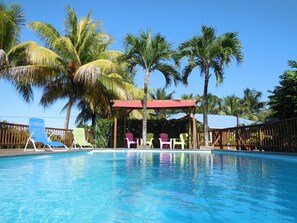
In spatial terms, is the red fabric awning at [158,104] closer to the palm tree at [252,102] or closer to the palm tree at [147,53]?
the palm tree at [147,53]

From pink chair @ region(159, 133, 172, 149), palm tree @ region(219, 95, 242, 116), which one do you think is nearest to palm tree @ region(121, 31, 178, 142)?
pink chair @ region(159, 133, 172, 149)

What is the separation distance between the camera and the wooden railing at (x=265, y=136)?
29.1ft

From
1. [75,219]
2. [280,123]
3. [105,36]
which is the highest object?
[105,36]

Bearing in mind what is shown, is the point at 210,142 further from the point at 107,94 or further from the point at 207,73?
the point at 107,94

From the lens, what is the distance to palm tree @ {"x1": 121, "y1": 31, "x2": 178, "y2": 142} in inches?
572

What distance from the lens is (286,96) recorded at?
10.8 metres

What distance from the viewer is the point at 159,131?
17.7 metres

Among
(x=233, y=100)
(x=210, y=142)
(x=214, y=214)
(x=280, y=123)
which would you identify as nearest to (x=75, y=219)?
(x=214, y=214)

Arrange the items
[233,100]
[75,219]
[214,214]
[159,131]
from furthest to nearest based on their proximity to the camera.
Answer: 1. [233,100]
2. [159,131]
3. [214,214]
4. [75,219]

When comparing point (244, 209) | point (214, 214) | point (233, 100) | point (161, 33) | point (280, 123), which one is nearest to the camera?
point (214, 214)

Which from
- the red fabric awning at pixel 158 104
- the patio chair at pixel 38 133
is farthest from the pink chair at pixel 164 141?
the patio chair at pixel 38 133

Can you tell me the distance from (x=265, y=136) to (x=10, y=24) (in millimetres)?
13142

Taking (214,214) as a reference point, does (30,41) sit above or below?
above

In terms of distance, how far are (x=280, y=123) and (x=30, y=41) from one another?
1343 cm
